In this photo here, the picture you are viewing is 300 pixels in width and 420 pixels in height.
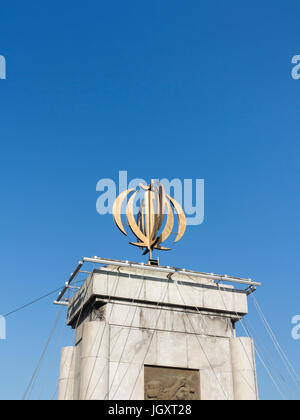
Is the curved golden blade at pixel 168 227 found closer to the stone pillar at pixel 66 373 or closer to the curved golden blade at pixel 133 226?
the curved golden blade at pixel 133 226

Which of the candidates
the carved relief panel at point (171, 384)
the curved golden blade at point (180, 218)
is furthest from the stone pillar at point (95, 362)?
the curved golden blade at point (180, 218)

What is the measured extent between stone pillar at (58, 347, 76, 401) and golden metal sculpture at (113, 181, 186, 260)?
4975mm

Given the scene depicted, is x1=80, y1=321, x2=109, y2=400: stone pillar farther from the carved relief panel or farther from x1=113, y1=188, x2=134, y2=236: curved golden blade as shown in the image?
x1=113, y1=188, x2=134, y2=236: curved golden blade

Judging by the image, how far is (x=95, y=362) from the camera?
1980cm

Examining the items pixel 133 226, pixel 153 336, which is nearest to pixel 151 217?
pixel 133 226

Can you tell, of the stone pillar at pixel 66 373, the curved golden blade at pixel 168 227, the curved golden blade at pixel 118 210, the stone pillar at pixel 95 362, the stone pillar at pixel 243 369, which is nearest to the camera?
the stone pillar at pixel 95 362

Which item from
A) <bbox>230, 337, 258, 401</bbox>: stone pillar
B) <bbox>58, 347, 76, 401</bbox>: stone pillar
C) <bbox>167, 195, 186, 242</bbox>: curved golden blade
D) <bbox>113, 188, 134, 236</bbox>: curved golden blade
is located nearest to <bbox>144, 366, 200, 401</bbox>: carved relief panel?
<bbox>230, 337, 258, 401</bbox>: stone pillar

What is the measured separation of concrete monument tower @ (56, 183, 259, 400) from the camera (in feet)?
66.0

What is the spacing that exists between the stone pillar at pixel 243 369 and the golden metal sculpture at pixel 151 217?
5029mm

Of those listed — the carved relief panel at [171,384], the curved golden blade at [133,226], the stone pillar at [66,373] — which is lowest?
the carved relief panel at [171,384]

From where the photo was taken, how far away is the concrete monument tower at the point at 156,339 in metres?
20.1

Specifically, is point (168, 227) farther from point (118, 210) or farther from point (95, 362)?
point (95, 362)

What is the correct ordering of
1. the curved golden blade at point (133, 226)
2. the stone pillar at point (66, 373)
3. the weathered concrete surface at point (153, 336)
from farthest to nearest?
the curved golden blade at point (133, 226) < the stone pillar at point (66, 373) < the weathered concrete surface at point (153, 336)

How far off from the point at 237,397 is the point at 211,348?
6.40 feet
